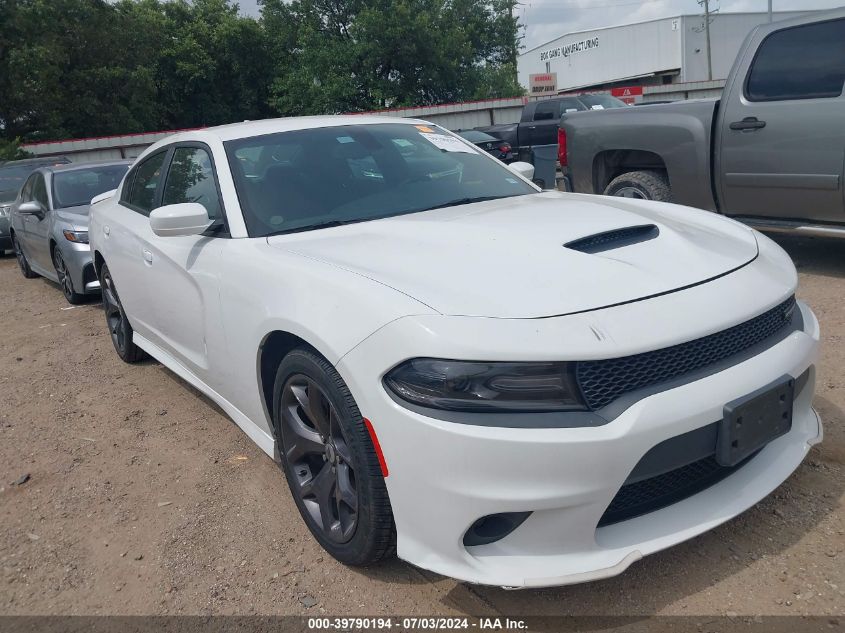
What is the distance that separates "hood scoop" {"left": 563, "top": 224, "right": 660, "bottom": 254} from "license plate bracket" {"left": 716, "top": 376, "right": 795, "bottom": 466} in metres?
0.70

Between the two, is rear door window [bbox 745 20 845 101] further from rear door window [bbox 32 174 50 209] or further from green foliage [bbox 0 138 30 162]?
green foliage [bbox 0 138 30 162]

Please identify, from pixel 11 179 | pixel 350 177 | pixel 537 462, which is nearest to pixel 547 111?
pixel 11 179

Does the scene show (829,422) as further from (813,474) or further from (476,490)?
A: (476,490)

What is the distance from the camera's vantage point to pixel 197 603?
2586 mm

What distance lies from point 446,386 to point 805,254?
5.46 meters

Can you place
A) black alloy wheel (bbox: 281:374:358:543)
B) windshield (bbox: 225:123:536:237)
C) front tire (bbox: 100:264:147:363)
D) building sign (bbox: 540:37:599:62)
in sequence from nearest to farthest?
black alloy wheel (bbox: 281:374:358:543)
windshield (bbox: 225:123:536:237)
front tire (bbox: 100:264:147:363)
building sign (bbox: 540:37:599:62)

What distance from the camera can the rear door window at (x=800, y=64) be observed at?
535 cm

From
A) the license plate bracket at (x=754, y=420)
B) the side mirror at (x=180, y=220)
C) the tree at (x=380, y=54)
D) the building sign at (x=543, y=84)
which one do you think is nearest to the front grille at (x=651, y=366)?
the license plate bracket at (x=754, y=420)

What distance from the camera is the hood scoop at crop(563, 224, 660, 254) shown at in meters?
2.66

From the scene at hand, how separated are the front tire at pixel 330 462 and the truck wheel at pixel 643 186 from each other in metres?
4.44

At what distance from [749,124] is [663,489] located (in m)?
4.35

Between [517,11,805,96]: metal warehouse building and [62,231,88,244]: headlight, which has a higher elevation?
[517,11,805,96]: metal warehouse building

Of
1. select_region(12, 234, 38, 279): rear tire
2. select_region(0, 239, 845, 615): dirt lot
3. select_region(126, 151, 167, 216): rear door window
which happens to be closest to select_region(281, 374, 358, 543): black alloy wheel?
select_region(0, 239, 845, 615): dirt lot

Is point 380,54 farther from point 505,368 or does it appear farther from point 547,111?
point 505,368
